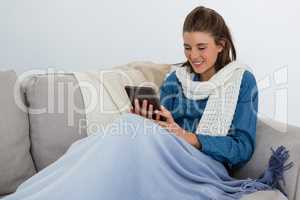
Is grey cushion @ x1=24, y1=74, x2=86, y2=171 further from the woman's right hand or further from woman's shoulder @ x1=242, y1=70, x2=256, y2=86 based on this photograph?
woman's shoulder @ x1=242, y1=70, x2=256, y2=86

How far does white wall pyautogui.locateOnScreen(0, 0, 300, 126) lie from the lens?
2.04 m

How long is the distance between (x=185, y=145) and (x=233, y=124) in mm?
284

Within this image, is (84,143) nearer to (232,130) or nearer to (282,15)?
(232,130)

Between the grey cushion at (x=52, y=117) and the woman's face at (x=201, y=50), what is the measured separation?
45 cm

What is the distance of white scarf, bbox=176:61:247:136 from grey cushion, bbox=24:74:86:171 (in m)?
0.44

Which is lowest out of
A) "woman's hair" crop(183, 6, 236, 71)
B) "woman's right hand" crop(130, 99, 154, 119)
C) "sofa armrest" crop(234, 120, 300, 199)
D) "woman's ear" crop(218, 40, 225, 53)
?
"sofa armrest" crop(234, 120, 300, 199)

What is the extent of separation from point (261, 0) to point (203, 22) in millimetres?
869

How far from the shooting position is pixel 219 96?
5.30ft

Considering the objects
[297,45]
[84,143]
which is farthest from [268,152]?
[297,45]

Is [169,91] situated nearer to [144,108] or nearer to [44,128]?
[144,108]

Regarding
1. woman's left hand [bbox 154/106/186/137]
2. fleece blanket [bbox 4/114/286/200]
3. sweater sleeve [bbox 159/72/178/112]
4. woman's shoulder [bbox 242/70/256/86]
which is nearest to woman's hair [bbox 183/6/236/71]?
woman's shoulder [bbox 242/70/256/86]

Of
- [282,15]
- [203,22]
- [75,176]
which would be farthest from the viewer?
[282,15]

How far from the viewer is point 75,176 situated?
1.13m

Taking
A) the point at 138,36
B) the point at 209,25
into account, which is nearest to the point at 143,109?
the point at 209,25
